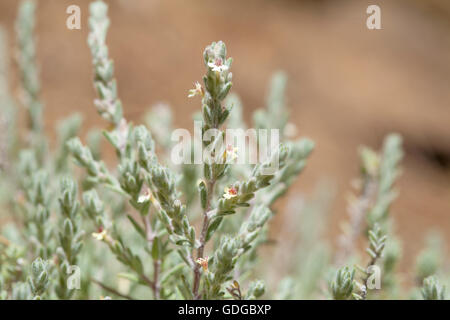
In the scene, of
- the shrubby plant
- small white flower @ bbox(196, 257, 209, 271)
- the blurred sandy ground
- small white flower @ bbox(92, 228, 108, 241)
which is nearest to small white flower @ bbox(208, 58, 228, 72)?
the shrubby plant

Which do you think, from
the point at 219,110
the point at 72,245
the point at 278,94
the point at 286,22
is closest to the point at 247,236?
the point at 219,110

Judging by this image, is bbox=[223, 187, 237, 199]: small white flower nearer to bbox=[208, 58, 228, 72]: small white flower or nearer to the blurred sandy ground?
bbox=[208, 58, 228, 72]: small white flower

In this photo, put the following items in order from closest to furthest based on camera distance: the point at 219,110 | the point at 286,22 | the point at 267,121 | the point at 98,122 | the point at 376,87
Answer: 1. the point at 219,110
2. the point at 267,121
3. the point at 98,122
4. the point at 376,87
5. the point at 286,22

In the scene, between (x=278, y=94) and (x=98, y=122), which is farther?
(x=98, y=122)

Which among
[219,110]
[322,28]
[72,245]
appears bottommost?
[72,245]

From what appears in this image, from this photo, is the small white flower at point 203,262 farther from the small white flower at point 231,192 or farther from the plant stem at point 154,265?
the plant stem at point 154,265

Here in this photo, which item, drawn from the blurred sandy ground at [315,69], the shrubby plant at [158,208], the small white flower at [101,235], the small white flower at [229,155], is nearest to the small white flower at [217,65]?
the shrubby plant at [158,208]

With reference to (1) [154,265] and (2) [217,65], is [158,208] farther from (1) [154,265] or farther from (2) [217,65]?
(2) [217,65]
